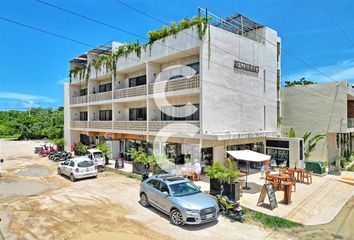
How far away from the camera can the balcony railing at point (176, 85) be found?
18.1 m

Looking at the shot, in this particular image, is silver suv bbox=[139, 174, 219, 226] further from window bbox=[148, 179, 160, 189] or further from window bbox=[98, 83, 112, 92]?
window bbox=[98, 83, 112, 92]

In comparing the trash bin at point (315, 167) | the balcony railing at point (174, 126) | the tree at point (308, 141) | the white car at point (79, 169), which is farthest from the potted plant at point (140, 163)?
the tree at point (308, 141)

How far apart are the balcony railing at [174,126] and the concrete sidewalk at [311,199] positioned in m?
4.05

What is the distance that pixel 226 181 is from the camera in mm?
12523

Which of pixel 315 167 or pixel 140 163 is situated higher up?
pixel 140 163

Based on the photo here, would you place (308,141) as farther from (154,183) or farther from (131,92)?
(154,183)

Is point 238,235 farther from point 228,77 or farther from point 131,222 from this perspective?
point 228,77

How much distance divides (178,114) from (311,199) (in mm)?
11114

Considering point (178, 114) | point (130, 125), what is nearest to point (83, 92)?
point (130, 125)

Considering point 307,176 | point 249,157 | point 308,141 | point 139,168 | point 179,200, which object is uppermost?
point 308,141

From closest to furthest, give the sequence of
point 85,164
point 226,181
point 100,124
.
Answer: point 226,181 → point 85,164 → point 100,124

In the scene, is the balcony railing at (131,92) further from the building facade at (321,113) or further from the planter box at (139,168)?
the building facade at (321,113)

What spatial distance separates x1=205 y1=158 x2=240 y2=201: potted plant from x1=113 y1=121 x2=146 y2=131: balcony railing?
10.7 metres

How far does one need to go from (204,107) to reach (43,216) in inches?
445
